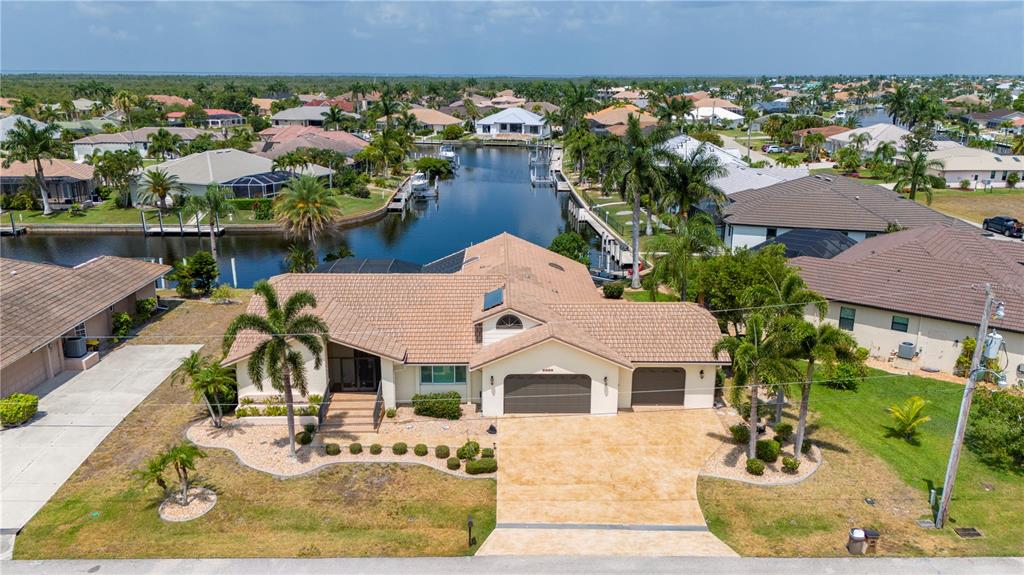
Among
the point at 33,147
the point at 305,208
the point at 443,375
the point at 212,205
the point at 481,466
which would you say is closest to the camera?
the point at 481,466

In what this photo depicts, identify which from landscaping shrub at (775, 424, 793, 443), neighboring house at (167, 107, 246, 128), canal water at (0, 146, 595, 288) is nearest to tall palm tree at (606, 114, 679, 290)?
canal water at (0, 146, 595, 288)

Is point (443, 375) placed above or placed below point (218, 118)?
below

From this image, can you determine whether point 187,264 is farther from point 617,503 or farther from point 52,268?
point 617,503

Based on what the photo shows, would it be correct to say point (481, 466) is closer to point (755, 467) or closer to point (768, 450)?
point (755, 467)

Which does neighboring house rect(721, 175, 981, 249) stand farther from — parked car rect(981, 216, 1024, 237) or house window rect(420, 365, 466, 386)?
house window rect(420, 365, 466, 386)

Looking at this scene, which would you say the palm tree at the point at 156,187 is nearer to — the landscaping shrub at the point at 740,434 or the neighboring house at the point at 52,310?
the neighboring house at the point at 52,310

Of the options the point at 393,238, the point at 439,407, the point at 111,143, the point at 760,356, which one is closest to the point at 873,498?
the point at 760,356
